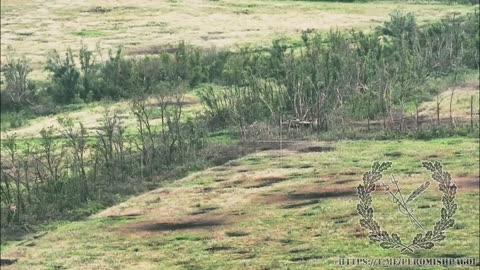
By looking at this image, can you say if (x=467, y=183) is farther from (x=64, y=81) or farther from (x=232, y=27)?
(x=232, y=27)

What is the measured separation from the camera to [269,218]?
34.1m

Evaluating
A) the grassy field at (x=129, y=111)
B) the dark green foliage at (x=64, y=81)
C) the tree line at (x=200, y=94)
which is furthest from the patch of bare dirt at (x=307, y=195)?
the dark green foliage at (x=64, y=81)

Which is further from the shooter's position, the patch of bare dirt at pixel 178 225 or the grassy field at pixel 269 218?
the patch of bare dirt at pixel 178 225

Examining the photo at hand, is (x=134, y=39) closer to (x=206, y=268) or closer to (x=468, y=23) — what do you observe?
(x=468, y=23)

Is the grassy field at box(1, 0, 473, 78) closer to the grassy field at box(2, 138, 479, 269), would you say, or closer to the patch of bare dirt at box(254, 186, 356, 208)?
the grassy field at box(2, 138, 479, 269)

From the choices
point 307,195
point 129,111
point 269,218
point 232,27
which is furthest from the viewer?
point 232,27

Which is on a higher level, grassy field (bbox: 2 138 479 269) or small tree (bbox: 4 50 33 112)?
small tree (bbox: 4 50 33 112)

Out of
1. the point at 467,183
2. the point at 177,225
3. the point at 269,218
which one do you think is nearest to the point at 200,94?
the point at 177,225

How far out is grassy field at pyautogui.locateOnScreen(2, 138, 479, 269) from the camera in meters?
27.0

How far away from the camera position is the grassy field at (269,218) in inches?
1065

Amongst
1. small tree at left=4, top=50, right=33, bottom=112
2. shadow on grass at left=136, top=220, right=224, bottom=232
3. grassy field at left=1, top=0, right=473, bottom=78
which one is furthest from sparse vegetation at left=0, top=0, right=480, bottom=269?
grassy field at left=1, top=0, right=473, bottom=78

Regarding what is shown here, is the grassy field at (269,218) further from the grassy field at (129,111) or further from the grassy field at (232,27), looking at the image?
the grassy field at (232,27)

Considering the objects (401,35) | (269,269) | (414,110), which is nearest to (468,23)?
(401,35)

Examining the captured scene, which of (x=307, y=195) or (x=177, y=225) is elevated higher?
(x=307, y=195)
